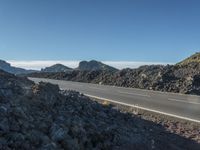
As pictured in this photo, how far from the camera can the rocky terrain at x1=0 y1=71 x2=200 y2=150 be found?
838cm

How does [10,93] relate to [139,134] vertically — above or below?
above

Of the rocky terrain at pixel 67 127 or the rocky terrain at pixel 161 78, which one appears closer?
the rocky terrain at pixel 67 127

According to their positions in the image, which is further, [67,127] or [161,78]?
[161,78]

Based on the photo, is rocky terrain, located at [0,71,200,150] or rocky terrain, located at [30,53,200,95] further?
rocky terrain, located at [30,53,200,95]

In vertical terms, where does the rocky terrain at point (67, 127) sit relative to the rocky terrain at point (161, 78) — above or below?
below

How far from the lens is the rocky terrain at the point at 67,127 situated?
8.38 meters

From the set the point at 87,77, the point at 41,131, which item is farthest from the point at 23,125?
the point at 87,77

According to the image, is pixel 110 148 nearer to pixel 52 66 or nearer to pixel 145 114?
pixel 145 114

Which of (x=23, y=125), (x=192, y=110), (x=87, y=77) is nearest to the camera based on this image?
(x=23, y=125)

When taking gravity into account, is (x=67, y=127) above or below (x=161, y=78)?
below

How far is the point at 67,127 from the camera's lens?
9547 mm

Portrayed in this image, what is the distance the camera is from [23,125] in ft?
28.3

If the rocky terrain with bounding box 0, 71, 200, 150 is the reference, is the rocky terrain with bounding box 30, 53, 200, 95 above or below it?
above

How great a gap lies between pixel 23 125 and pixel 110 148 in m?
2.27
